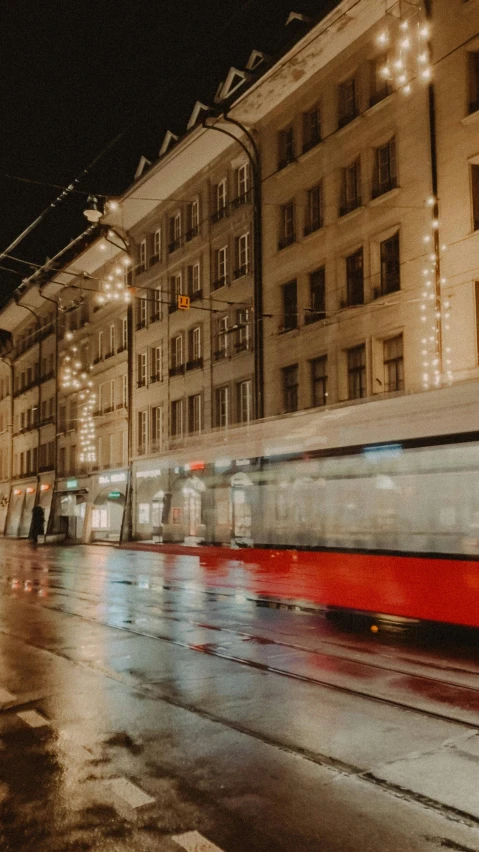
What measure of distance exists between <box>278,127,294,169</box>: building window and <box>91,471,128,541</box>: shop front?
1748cm

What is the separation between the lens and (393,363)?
22609 mm

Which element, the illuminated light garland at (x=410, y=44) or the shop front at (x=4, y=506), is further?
the shop front at (x=4, y=506)

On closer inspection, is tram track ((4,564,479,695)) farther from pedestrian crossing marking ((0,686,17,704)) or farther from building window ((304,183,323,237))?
building window ((304,183,323,237))

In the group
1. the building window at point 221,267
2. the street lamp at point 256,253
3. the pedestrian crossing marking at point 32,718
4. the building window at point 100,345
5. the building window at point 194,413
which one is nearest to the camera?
the pedestrian crossing marking at point 32,718

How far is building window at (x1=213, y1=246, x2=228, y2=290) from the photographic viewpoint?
102ft

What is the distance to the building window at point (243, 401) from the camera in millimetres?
29438

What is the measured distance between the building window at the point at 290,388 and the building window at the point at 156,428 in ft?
31.7

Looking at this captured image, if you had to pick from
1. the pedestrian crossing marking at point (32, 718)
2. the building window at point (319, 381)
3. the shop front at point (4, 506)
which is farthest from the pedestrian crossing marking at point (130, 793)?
the shop front at point (4, 506)

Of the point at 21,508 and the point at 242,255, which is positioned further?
the point at 21,508

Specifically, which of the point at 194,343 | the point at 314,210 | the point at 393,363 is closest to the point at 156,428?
the point at 194,343

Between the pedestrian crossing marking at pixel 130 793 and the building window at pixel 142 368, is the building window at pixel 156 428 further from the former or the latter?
the pedestrian crossing marking at pixel 130 793

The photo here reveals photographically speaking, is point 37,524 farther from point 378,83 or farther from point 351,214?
point 378,83

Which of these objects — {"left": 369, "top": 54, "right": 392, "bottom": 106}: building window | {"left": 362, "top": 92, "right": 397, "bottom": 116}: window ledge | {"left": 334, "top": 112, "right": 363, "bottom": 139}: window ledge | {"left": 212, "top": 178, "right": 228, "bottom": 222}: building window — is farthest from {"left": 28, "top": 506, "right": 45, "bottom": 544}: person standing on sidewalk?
{"left": 369, "top": 54, "right": 392, "bottom": 106}: building window

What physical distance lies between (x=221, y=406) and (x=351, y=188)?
34.8 feet
